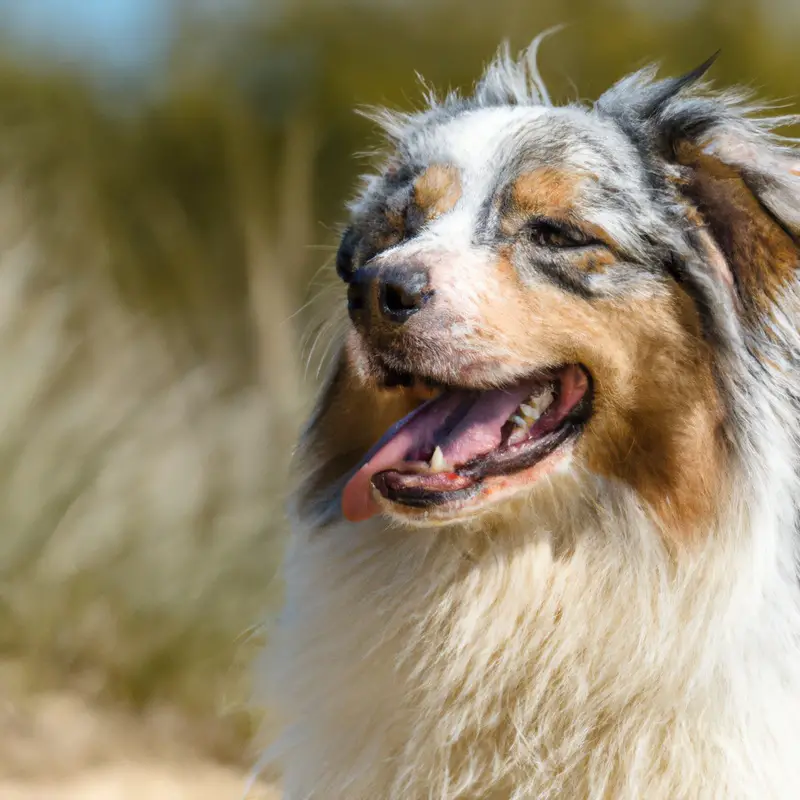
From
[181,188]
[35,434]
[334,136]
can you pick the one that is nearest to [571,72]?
[334,136]

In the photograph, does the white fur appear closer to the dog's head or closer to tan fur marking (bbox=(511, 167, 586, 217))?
the dog's head

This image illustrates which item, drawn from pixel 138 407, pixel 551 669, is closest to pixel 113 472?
pixel 138 407

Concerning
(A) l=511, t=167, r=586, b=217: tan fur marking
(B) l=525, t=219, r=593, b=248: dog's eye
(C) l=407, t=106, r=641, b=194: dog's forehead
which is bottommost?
(B) l=525, t=219, r=593, b=248: dog's eye

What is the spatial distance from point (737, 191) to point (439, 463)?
1037mm

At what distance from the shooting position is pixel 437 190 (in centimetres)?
320

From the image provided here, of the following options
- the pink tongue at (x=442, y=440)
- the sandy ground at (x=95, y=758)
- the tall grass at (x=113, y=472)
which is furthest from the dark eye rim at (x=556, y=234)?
the sandy ground at (x=95, y=758)

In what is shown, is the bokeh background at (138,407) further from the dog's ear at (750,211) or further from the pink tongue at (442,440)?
the dog's ear at (750,211)

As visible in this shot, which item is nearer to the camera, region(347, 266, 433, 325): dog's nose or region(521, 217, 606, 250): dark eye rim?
region(347, 266, 433, 325): dog's nose

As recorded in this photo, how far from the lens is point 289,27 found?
35.8 feet

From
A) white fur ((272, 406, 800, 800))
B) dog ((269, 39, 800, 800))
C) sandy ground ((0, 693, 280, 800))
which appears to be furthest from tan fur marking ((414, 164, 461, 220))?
sandy ground ((0, 693, 280, 800))

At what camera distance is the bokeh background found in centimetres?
538

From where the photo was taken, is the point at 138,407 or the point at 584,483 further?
the point at 138,407

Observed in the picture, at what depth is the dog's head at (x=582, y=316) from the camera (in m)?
2.85

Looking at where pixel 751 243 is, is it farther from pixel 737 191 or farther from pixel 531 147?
pixel 531 147
